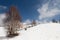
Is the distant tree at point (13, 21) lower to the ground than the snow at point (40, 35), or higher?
higher

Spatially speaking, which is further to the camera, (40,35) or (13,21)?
(13,21)

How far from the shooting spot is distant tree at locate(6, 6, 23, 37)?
34.1 metres

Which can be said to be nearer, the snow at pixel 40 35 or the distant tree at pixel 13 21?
the snow at pixel 40 35

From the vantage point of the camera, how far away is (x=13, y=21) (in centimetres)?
3438

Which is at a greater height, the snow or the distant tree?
the distant tree

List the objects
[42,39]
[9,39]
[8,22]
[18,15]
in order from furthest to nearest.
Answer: [18,15], [8,22], [9,39], [42,39]

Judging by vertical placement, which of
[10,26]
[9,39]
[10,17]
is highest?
[10,17]

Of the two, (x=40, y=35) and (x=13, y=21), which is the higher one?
(x=13, y=21)

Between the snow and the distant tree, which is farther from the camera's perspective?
the distant tree

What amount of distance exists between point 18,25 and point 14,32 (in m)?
2.51

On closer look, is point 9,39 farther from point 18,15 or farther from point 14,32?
point 18,15

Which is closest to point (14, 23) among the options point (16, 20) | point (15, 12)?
point (16, 20)

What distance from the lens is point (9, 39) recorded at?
1177 inches

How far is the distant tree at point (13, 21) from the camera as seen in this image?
3410 cm
